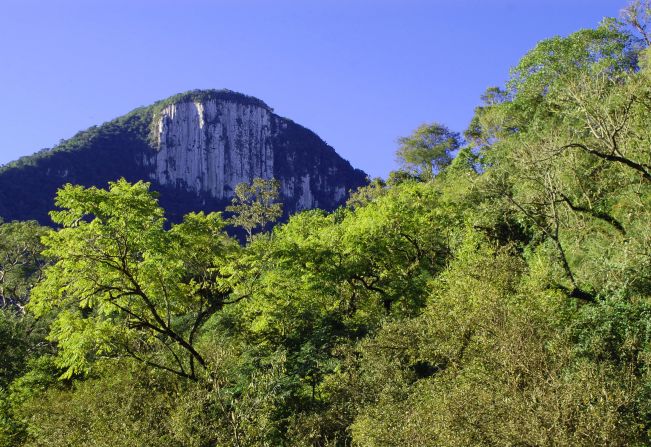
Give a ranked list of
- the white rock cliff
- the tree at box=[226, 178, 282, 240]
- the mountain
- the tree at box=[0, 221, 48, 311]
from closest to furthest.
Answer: the tree at box=[0, 221, 48, 311] → the tree at box=[226, 178, 282, 240] → the mountain → the white rock cliff

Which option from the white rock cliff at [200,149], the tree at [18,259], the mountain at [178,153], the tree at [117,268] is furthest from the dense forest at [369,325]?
the white rock cliff at [200,149]

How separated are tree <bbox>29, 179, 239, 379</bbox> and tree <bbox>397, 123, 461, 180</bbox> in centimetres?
4134

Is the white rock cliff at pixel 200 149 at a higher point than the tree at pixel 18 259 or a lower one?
higher

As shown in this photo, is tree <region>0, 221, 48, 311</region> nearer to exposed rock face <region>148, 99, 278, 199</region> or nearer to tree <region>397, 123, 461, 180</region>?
tree <region>397, 123, 461, 180</region>

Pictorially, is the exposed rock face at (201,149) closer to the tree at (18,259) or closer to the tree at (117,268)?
the tree at (18,259)

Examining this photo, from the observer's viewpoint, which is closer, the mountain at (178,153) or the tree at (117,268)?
the tree at (117,268)

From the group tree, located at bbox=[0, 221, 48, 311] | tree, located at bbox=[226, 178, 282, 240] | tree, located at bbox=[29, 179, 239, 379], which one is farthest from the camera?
tree, located at bbox=[226, 178, 282, 240]

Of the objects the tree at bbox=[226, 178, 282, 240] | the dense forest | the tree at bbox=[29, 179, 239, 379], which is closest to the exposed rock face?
the tree at bbox=[226, 178, 282, 240]

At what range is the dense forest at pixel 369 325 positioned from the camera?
31.2 feet

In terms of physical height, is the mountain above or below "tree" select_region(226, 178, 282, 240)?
above

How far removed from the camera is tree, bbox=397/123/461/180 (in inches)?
2174

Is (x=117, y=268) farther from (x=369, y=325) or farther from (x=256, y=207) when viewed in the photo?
(x=256, y=207)

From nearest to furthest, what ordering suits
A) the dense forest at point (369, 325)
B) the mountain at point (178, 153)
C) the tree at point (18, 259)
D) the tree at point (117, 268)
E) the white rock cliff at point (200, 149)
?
the dense forest at point (369, 325)
the tree at point (117, 268)
the tree at point (18, 259)
the mountain at point (178, 153)
the white rock cliff at point (200, 149)

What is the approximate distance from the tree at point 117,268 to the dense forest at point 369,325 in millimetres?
65
